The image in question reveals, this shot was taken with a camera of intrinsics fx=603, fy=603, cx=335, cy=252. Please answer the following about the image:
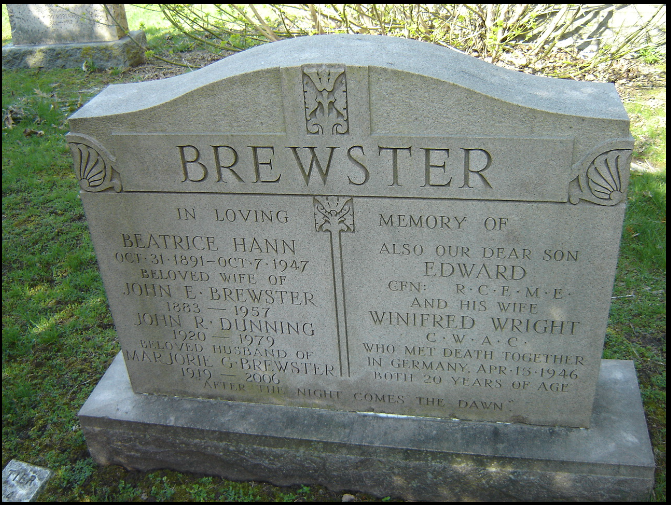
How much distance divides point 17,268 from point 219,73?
3467mm

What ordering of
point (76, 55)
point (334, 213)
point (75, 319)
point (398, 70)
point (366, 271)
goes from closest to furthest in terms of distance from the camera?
point (398, 70) < point (334, 213) < point (366, 271) < point (75, 319) < point (76, 55)

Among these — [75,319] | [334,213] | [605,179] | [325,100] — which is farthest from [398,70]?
[75,319]

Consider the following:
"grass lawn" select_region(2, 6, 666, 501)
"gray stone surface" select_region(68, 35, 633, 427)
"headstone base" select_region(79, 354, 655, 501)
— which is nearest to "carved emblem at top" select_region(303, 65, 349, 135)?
"gray stone surface" select_region(68, 35, 633, 427)

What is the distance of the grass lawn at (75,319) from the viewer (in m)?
3.43

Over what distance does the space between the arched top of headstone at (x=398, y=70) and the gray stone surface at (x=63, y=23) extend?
22.5 feet

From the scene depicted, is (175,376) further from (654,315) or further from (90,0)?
(90,0)

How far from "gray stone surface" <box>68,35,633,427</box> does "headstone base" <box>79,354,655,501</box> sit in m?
0.10

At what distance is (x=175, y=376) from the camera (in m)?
3.45

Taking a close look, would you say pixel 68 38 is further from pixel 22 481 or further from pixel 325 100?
pixel 325 100

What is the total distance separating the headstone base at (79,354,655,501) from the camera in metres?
3.01

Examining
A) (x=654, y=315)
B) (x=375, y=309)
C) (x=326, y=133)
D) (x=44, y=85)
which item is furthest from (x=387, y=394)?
(x=44, y=85)

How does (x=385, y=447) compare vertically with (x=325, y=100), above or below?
below

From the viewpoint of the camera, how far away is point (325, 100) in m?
2.55

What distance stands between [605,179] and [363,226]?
106 cm
